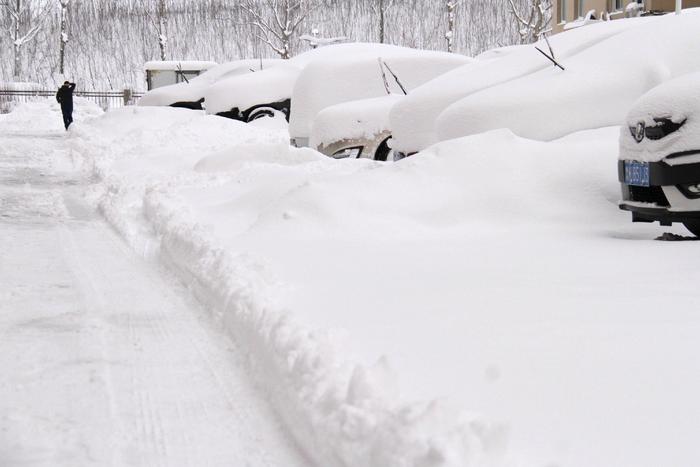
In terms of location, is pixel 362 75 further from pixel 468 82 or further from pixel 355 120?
pixel 468 82

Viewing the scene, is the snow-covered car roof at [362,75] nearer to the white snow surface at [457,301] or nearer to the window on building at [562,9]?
the white snow surface at [457,301]

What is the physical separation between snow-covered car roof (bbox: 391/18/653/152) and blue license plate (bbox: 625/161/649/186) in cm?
257

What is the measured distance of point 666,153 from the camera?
5.28 meters

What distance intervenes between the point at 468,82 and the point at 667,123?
319 centimetres

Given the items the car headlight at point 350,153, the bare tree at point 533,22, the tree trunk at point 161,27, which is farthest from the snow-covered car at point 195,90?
the tree trunk at point 161,27

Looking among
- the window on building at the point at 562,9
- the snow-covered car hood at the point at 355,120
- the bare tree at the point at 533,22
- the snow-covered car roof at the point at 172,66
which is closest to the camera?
the snow-covered car hood at the point at 355,120

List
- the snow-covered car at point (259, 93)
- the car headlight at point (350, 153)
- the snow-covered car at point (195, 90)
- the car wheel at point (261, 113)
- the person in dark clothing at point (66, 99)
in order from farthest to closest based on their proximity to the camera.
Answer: the person in dark clothing at point (66, 99)
the snow-covered car at point (195, 90)
the car wheel at point (261, 113)
the snow-covered car at point (259, 93)
the car headlight at point (350, 153)

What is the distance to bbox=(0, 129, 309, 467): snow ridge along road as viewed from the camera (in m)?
3.00

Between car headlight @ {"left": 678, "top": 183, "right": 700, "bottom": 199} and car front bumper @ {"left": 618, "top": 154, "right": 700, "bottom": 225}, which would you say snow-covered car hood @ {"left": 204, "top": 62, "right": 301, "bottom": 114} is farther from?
car headlight @ {"left": 678, "top": 183, "right": 700, "bottom": 199}

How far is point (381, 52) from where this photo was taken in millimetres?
11969

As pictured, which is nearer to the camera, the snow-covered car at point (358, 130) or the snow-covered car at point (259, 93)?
the snow-covered car at point (358, 130)

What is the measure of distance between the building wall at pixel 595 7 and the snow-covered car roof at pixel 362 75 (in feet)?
42.6

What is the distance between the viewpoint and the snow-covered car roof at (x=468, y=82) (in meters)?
8.12

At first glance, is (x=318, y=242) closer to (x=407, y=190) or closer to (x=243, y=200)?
(x=407, y=190)
